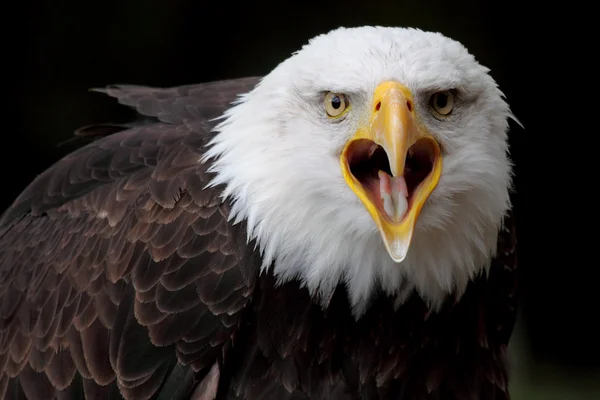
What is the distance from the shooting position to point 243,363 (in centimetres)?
336

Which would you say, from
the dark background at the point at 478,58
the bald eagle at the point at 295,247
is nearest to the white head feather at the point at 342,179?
the bald eagle at the point at 295,247

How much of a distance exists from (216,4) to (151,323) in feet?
15.5

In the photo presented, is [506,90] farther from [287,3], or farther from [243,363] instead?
[243,363]

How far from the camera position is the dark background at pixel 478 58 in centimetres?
725

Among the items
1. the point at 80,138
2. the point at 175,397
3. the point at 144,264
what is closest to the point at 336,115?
the point at 144,264

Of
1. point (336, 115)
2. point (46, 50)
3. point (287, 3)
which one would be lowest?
point (46, 50)

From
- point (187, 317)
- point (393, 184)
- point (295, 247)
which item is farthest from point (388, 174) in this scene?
point (187, 317)

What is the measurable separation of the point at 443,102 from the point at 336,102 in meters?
0.33

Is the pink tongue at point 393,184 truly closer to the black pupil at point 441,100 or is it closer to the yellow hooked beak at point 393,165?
the yellow hooked beak at point 393,165

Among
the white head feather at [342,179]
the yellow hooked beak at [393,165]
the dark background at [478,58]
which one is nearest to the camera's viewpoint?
the yellow hooked beak at [393,165]

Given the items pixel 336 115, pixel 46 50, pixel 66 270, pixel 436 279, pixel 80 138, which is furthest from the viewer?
pixel 46 50

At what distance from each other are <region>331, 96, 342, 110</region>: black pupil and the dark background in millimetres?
4364

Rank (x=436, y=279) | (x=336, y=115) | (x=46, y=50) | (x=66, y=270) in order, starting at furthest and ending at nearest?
1. (x=46, y=50)
2. (x=66, y=270)
3. (x=436, y=279)
4. (x=336, y=115)

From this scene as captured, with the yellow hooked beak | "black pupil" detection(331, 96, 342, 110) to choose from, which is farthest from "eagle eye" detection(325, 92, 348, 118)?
the yellow hooked beak
